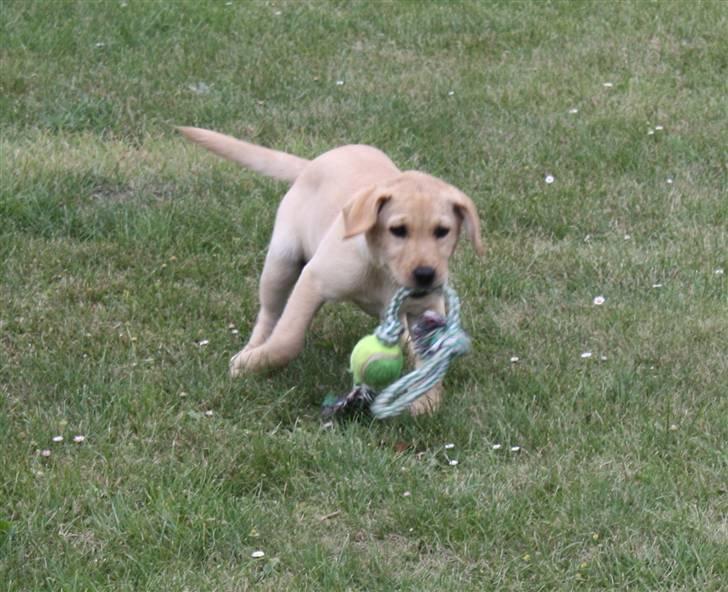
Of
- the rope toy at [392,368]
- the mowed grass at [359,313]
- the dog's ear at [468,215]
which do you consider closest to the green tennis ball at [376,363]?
the rope toy at [392,368]

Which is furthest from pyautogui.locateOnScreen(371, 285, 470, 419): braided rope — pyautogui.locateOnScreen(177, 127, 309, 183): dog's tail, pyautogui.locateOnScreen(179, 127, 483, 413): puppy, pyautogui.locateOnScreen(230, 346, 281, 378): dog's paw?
pyautogui.locateOnScreen(177, 127, 309, 183): dog's tail

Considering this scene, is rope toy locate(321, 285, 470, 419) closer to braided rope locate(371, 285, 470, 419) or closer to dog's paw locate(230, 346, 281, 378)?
braided rope locate(371, 285, 470, 419)

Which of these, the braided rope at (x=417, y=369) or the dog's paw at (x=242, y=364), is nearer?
the braided rope at (x=417, y=369)

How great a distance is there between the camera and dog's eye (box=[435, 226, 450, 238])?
446 cm

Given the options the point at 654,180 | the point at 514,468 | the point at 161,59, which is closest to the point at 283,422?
the point at 514,468

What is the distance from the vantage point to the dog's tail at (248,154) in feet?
18.0

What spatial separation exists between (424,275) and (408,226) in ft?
0.57

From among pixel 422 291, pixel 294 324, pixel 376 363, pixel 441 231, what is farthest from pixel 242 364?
pixel 441 231

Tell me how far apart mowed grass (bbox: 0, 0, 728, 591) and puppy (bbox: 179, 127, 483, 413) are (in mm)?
195

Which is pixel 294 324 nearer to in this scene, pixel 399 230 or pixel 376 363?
pixel 376 363

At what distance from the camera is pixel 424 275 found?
4.36 metres

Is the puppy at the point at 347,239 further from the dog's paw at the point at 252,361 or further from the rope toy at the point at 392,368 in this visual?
the rope toy at the point at 392,368

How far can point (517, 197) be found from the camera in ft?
22.0

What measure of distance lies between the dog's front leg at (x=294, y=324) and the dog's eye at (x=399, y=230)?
423 mm
